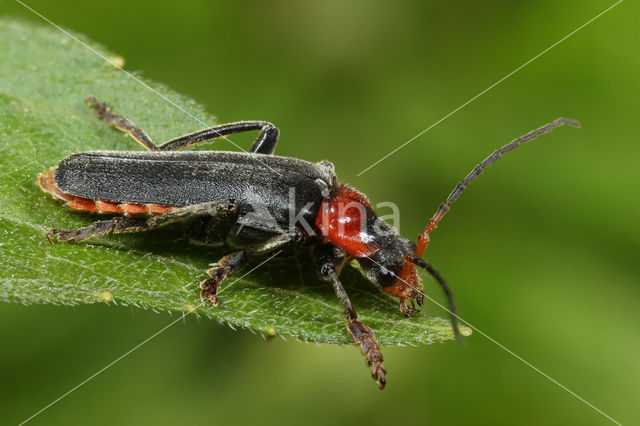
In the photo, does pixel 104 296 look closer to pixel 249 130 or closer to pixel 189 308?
pixel 189 308

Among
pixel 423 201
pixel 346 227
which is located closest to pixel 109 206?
pixel 346 227

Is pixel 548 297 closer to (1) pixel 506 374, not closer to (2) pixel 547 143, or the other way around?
(1) pixel 506 374

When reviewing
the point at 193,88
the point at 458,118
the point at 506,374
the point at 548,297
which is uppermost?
the point at 193,88

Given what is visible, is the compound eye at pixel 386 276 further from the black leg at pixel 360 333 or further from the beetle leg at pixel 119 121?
the beetle leg at pixel 119 121

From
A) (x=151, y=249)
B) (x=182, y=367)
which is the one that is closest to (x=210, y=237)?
(x=151, y=249)

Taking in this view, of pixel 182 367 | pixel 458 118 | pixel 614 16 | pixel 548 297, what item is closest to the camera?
pixel 182 367
